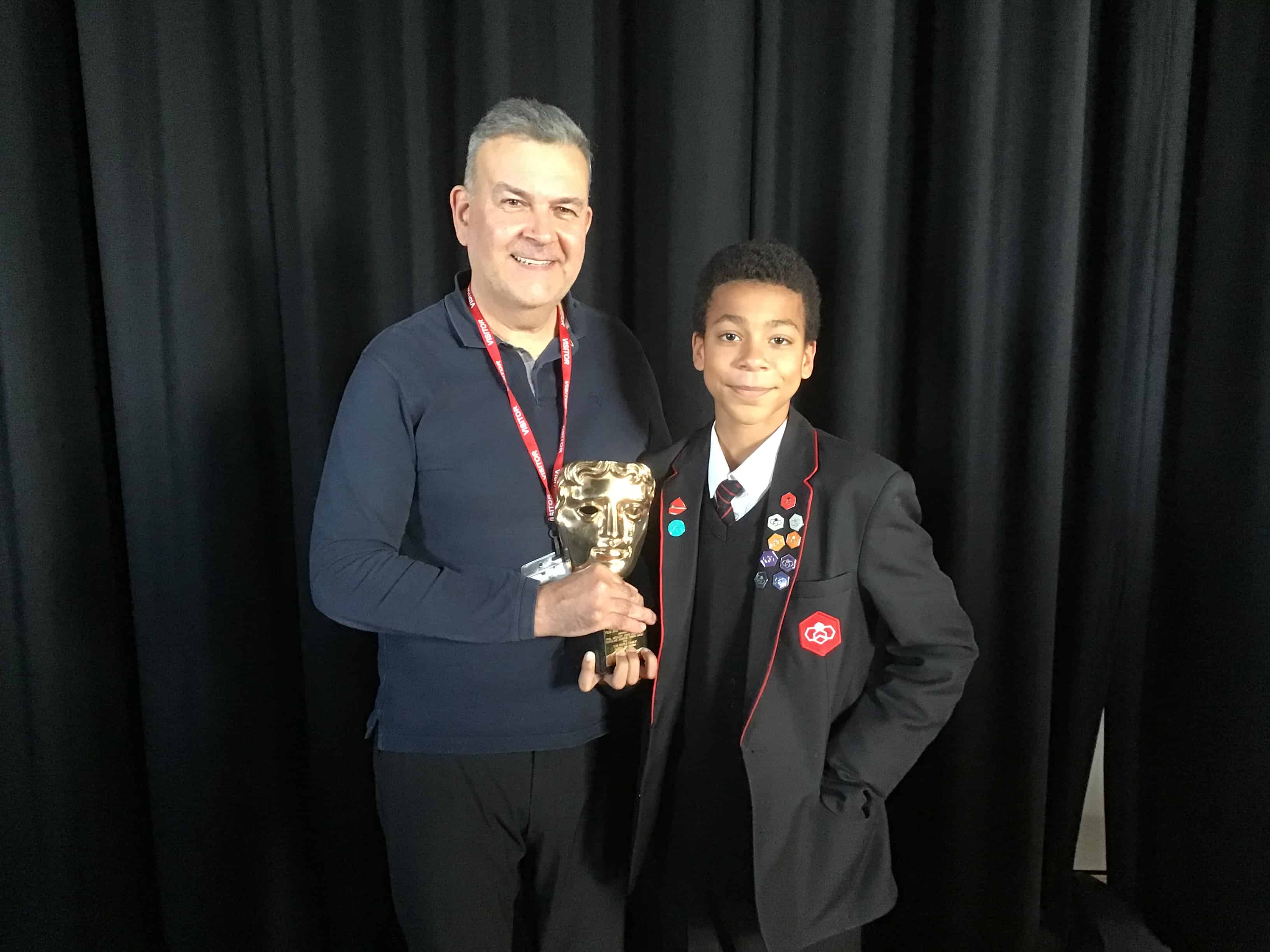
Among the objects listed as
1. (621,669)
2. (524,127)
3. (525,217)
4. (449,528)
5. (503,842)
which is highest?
(524,127)

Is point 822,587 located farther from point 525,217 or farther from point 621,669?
point 525,217

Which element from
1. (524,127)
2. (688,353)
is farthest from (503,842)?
(524,127)

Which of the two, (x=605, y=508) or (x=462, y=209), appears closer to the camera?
(x=605, y=508)

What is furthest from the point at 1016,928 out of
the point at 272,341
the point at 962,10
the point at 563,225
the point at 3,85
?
the point at 3,85

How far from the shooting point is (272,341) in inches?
84.5

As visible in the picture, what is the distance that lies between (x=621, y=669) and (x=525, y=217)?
820 mm

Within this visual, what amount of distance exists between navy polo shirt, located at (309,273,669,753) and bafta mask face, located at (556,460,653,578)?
0.37 ft

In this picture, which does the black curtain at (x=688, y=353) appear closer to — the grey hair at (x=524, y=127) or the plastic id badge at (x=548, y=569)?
the grey hair at (x=524, y=127)

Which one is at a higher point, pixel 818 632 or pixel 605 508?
pixel 605 508

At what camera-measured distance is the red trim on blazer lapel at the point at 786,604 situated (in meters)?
1.35

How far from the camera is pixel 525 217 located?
1458 mm

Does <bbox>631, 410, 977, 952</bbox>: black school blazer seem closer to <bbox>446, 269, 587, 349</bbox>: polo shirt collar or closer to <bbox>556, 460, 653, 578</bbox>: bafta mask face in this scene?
<bbox>556, 460, 653, 578</bbox>: bafta mask face

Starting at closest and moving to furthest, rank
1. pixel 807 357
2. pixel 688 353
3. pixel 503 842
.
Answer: pixel 807 357 → pixel 503 842 → pixel 688 353

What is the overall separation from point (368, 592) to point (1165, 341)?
6.55ft
